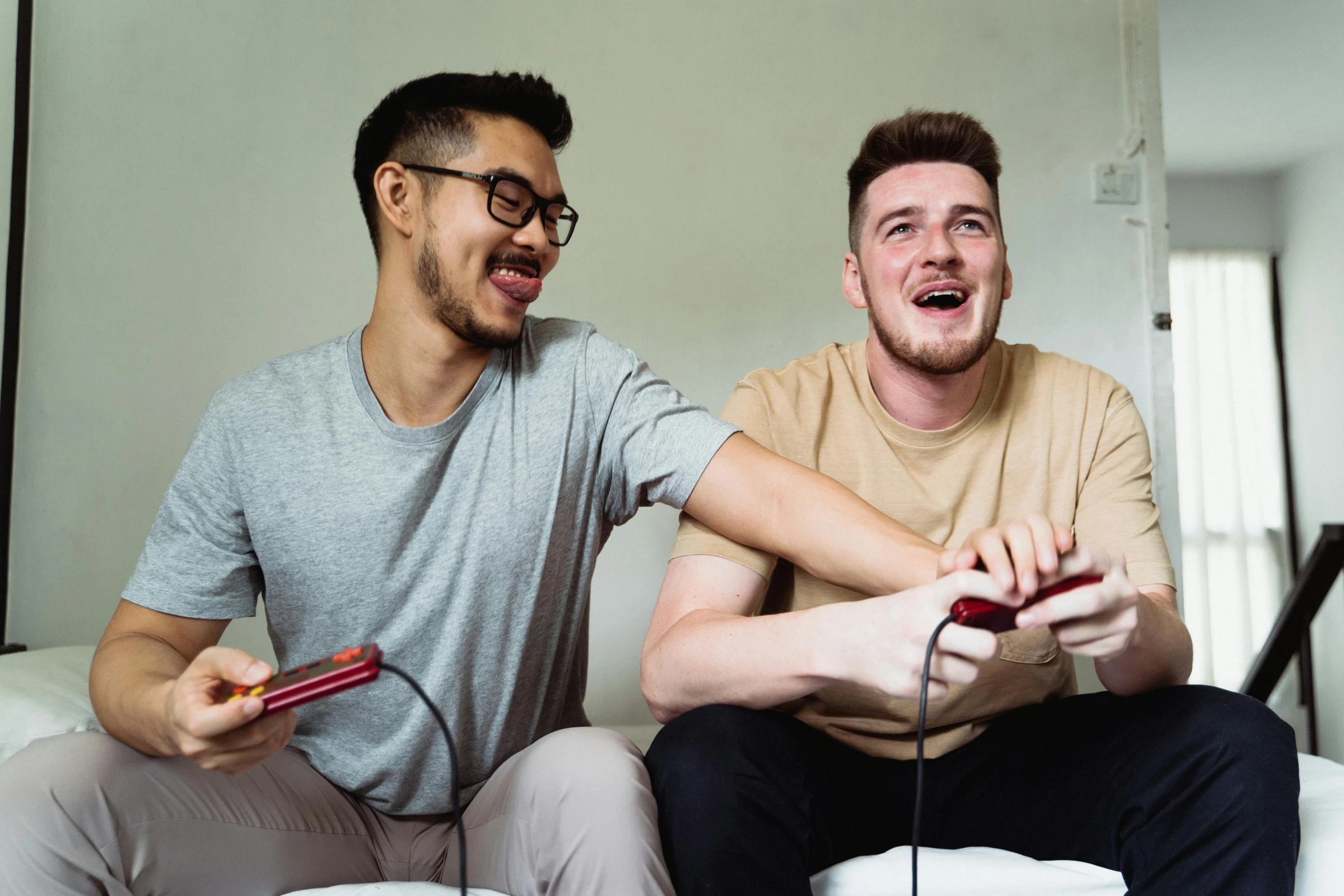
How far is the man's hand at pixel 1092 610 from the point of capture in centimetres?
89

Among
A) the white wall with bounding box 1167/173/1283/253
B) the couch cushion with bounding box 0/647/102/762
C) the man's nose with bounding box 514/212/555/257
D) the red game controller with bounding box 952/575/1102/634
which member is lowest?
the couch cushion with bounding box 0/647/102/762

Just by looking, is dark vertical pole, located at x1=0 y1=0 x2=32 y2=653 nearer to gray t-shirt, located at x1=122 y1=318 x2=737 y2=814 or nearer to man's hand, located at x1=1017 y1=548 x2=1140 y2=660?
gray t-shirt, located at x1=122 y1=318 x2=737 y2=814

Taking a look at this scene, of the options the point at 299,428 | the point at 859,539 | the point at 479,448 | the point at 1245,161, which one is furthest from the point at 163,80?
the point at 1245,161

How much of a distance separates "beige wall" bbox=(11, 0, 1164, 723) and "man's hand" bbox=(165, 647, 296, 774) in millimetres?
1377

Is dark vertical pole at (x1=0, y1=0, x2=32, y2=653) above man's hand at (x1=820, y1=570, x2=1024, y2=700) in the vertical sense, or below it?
above

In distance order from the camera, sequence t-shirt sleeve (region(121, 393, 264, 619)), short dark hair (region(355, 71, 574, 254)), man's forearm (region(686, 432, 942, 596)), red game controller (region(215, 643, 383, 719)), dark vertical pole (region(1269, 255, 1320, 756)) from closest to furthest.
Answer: red game controller (region(215, 643, 383, 719)) → man's forearm (region(686, 432, 942, 596)) → t-shirt sleeve (region(121, 393, 264, 619)) → short dark hair (region(355, 71, 574, 254)) → dark vertical pole (region(1269, 255, 1320, 756))

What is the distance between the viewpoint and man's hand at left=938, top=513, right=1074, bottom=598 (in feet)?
2.86

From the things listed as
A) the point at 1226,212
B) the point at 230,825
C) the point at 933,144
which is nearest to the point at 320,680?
the point at 230,825

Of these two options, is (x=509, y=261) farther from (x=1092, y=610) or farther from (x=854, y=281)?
(x=1092, y=610)

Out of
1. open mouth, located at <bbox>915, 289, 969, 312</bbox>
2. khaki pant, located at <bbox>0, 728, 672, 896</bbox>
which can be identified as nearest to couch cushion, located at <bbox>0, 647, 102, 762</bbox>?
khaki pant, located at <bbox>0, 728, 672, 896</bbox>

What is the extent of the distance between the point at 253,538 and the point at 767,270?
57.4 inches

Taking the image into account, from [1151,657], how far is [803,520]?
40 centimetres

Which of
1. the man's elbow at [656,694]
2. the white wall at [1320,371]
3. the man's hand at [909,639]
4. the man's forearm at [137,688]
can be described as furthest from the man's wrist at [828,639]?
the white wall at [1320,371]

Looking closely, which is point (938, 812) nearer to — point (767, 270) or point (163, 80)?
point (767, 270)
